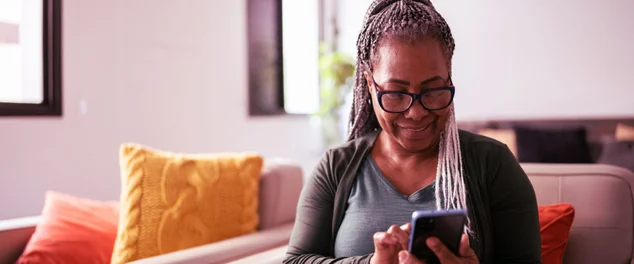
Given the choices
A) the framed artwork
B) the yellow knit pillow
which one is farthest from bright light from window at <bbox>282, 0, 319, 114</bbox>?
the yellow knit pillow

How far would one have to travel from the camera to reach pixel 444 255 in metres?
0.97

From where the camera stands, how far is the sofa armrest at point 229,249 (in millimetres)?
1683

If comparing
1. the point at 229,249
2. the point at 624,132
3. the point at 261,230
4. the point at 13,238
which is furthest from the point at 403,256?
the point at 624,132

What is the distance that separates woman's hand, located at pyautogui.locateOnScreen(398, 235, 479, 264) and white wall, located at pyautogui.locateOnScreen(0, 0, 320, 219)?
235 cm

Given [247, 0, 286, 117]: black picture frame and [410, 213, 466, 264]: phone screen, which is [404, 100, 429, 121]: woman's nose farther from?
[247, 0, 286, 117]: black picture frame

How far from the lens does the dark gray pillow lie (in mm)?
3235

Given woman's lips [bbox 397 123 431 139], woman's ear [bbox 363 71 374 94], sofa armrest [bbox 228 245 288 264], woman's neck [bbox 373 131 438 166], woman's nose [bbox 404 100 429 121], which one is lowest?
sofa armrest [bbox 228 245 288 264]

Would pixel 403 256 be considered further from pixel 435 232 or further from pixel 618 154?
pixel 618 154

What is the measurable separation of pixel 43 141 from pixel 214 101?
1351 mm

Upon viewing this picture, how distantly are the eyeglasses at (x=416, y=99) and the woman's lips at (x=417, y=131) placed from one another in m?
0.05

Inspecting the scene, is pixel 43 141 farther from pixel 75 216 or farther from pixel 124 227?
pixel 124 227

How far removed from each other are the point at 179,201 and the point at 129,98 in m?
1.72

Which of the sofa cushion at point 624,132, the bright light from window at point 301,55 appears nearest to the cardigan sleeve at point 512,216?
the sofa cushion at point 624,132

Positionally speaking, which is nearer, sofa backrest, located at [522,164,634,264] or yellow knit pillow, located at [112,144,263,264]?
sofa backrest, located at [522,164,634,264]
